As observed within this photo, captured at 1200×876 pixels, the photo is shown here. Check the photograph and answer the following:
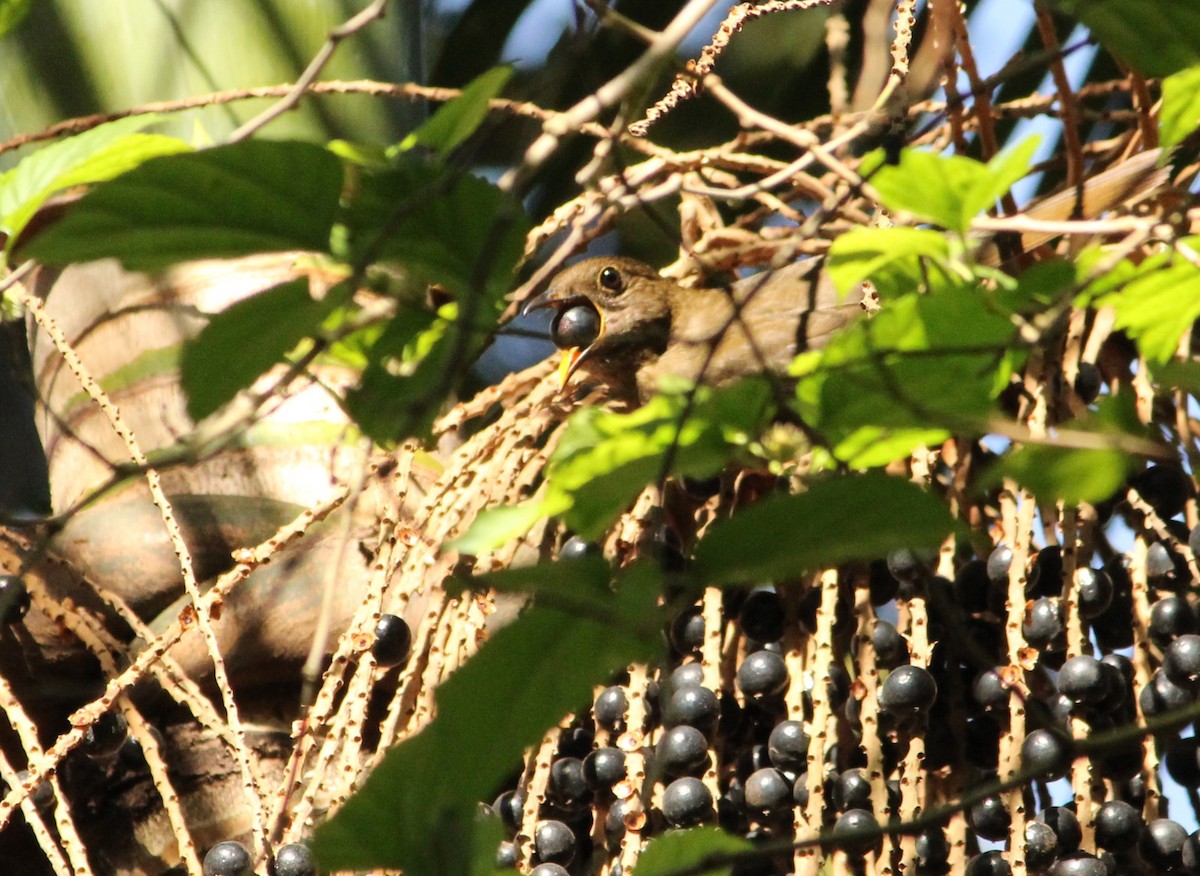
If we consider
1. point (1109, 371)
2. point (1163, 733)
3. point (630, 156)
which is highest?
point (630, 156)

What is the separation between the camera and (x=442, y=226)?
0.58m

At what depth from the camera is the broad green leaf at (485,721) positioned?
45cm

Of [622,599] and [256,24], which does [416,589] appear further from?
[256,24]

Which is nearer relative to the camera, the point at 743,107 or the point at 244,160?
the point at 244,160

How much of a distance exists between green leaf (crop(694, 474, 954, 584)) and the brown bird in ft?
3.74

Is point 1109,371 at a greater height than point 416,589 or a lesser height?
greater

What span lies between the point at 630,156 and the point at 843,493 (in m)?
1.55

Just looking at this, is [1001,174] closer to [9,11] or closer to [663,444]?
[663,444]

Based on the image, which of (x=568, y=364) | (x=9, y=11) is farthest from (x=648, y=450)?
(x=568, y=364)

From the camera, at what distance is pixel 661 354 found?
6.57ft

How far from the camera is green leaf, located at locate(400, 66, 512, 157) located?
0.63 metres

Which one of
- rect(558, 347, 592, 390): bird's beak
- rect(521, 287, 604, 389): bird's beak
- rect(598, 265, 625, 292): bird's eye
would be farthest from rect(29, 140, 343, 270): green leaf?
rect(598, 265, 625, 292): bird's eye

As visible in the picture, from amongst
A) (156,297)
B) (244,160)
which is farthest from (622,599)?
(156,297)

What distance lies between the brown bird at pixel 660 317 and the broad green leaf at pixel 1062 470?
A: 938 mm
